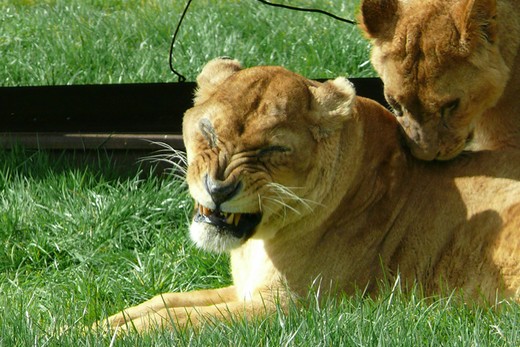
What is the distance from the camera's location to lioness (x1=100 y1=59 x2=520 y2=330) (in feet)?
14.0

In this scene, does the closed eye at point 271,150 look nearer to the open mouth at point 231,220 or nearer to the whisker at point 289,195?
the whisker at point 289,195

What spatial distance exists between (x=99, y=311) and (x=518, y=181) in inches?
68.1

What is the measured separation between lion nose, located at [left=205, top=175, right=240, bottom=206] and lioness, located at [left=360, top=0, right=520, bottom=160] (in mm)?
868

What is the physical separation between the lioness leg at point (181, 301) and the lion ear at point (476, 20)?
142 cm

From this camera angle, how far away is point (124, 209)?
18.5 feet

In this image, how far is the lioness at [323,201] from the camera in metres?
4.26

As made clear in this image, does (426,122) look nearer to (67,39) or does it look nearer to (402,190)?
(402,190)

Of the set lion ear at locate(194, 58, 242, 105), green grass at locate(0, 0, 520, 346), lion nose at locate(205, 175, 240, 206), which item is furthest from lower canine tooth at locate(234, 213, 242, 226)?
lion ear at locate(194, 58, 242, 105)

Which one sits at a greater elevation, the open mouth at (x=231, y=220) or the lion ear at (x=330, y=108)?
the lion ear at (x=330, y=108)

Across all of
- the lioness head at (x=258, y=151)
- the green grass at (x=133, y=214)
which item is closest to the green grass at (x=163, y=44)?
the green grass at (x=133, y=214)

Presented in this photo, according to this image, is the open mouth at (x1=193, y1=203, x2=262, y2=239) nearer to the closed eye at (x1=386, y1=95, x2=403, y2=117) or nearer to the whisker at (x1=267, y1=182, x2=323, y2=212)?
the whisker at (x1=267, y1=182, x2=323, y2=212)

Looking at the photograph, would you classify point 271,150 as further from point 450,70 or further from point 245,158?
point 450,70

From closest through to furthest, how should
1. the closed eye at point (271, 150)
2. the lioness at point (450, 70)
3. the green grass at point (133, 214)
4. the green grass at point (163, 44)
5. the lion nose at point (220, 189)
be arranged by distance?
the green grass at point (133, 214), the lion nose at point (220, 189), the closed eye at point (271, 150), the lioness at point (450, 70), the green grass at point (163, 44)

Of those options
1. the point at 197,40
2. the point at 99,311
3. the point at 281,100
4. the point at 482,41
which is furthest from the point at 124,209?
the point at 197,40
